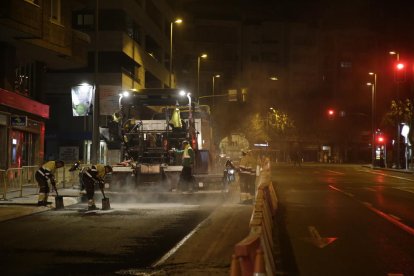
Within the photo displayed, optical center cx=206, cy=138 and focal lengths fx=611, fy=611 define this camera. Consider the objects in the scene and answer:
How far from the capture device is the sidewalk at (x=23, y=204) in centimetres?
1614

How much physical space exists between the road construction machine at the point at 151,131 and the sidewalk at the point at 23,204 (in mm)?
2309

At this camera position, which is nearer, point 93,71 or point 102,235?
point 102,235

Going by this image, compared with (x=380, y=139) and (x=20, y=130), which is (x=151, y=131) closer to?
(x=20, y=130)

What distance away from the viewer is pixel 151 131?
64.9ft

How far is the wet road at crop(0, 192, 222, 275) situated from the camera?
9.14 metres

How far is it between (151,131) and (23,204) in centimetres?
455

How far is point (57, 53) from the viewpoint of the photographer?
89.1 feet

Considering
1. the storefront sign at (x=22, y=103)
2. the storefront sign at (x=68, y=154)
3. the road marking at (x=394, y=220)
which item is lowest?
the road marking at (x=394, y=220)

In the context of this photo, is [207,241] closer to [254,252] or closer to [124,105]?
[254,252]

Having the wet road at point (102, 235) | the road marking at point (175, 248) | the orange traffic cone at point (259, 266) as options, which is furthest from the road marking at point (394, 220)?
the orange traffic cone at point (259, 266)

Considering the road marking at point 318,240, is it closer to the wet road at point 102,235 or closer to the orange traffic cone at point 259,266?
the wet road at point 102,235

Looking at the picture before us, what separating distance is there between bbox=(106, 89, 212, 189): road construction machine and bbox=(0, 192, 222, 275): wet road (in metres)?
1.12

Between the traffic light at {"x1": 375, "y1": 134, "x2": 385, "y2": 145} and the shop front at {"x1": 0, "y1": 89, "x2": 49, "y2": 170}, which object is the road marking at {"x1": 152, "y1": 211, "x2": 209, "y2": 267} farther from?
the traffic light at {"x1": 375, "y1": 134, "x2": 385, "y2": 145}

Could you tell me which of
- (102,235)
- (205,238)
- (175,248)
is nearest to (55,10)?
(102,235)
